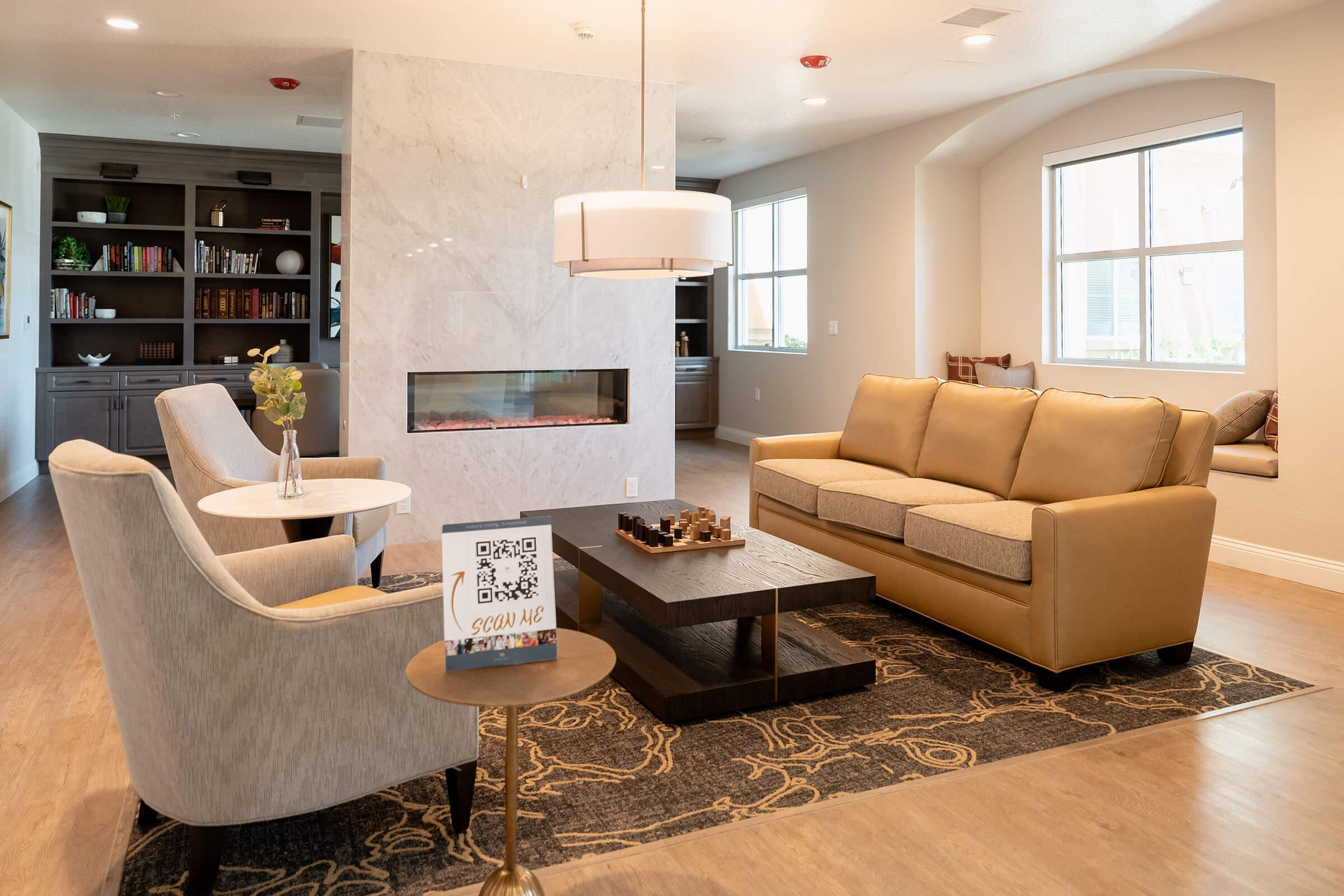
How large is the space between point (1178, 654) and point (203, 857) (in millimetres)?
2963

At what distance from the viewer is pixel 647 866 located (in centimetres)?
202

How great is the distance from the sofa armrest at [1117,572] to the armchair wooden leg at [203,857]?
233cm

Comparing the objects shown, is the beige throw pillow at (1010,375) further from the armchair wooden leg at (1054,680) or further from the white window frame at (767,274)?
the armchair wooden leg at (1054,680)

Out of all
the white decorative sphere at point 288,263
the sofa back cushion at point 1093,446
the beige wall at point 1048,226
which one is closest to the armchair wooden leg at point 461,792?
the sofa back cushion at point 1093,446

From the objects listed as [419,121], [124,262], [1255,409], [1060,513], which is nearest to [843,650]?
[1060,513]

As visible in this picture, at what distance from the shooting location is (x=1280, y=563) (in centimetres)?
447

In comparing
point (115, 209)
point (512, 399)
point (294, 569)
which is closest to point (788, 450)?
point (512, 399)

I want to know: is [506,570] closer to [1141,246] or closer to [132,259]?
[1141,246]

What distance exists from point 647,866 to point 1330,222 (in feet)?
13.4

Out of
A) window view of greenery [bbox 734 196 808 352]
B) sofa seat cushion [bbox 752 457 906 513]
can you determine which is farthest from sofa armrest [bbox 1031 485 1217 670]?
window view of greenery [bbox 734 196 808 352]

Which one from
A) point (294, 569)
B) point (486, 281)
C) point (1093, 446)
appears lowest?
point (294, 569)

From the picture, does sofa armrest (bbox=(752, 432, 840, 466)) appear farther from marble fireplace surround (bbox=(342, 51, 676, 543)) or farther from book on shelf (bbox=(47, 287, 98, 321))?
book on shelf (bbox=(47, 287, 98, 321))

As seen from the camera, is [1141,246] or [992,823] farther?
[1141,246]

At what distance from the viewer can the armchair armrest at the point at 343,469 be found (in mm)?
3885
